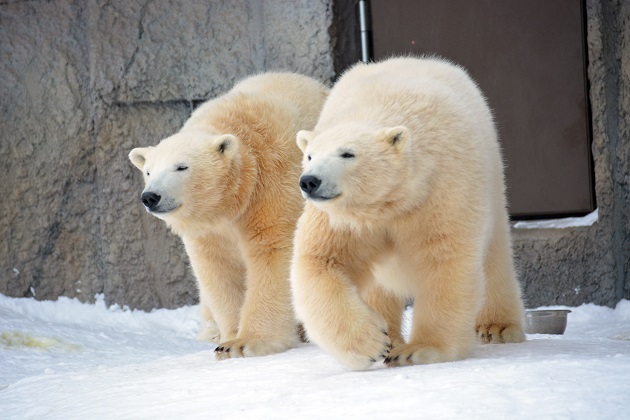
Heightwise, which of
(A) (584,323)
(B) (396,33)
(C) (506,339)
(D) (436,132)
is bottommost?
(A) (584,323)

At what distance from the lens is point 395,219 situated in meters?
3.59

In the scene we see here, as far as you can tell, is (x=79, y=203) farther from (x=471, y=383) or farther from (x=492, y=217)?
(x=471, y=383)

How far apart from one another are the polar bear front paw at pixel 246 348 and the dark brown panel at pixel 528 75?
282cm

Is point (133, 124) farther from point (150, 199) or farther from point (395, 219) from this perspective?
point (395, 219)

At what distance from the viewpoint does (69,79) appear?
6.80 m

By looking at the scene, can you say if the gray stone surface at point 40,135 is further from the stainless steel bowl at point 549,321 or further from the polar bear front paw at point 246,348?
the stainless steel bowl at point 549,321

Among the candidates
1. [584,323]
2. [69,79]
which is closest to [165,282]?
[69,79]

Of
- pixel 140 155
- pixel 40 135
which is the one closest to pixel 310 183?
pixel 140 155

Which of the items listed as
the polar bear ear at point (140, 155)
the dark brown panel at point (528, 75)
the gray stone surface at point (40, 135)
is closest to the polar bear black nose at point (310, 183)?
the polar bear ear at point (140, 155)

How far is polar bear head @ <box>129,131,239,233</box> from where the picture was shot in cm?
445

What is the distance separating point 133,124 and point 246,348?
9.24 ft

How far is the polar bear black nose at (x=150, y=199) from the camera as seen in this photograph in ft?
14.1

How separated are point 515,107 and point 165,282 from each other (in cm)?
285

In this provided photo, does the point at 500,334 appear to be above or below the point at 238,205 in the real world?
below
